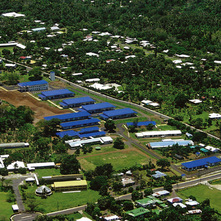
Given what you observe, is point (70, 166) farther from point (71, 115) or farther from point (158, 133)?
point (71, 115)

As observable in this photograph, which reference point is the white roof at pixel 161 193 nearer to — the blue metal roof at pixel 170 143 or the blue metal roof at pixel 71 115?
the blue metal roof at pixel 170 143

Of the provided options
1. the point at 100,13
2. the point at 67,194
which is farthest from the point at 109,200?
the point at 100,13

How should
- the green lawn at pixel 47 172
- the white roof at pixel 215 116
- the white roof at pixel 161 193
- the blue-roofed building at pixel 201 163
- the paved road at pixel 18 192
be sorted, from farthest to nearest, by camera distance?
the white roof at pixel 215 116 → the blue-roofed building at pixel 201 163 → the green lawn at pixel 47 172 → the white roof at pixel 161 193 → the paved road at pixel 18 192

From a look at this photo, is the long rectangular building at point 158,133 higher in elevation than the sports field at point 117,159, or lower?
higher

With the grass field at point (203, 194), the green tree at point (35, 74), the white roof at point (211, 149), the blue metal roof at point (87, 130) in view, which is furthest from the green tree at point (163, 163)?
the green tree at point (35, 74)

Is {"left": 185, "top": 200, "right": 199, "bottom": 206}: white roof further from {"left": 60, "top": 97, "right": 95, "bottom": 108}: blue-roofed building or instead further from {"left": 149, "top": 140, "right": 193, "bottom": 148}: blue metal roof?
{"left": 60, "top": 97, "right": 95, "bottom": 108}: blue-roofed building

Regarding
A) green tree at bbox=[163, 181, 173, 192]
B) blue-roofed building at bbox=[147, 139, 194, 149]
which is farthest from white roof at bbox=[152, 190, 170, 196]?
blue-roofed building at bbox=[147, 139, 194, 149]
